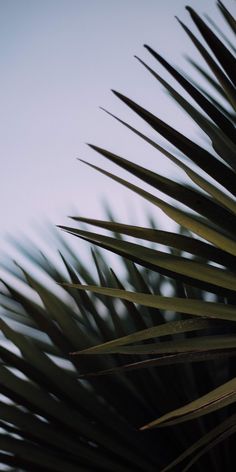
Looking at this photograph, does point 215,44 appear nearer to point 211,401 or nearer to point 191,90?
point 191,90

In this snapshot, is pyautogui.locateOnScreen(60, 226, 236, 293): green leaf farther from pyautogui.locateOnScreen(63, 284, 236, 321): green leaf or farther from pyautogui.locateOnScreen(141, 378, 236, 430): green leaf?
pyautogui.locateOnScreen(141, 378, 236, 430): green leaf

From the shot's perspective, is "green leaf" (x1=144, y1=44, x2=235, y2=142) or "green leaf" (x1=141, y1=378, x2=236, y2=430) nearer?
"green leaf" (x1=141, y1=378, x2=236, y2=430)

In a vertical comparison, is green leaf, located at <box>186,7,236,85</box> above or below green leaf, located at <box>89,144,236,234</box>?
above

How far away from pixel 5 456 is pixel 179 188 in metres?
0.76

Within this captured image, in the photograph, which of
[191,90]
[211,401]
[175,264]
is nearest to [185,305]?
[175,264]

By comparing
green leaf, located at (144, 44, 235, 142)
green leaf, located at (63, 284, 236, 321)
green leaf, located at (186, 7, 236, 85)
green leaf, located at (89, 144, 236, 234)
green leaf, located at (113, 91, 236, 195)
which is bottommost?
green leaf, located at (63, 284, 236, 321)

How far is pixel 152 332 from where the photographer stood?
3.07 ft

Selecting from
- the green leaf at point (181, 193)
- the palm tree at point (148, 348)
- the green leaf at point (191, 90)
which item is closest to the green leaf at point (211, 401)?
the palm tree at point (148, 348)

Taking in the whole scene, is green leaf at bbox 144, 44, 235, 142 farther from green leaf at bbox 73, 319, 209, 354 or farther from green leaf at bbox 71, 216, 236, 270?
green leaf at bbox 73, 319, 209, 354

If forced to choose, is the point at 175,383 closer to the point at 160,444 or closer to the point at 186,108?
the point at 160,444

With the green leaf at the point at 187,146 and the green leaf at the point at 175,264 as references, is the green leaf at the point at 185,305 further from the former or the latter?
the green leaf at the point at 187,146

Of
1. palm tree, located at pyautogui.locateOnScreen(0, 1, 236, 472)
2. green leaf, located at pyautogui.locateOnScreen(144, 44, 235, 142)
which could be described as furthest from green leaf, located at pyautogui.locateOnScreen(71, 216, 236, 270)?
green leaf, located at pyautogui.locateOnScreen(144, 44, 235, 142)

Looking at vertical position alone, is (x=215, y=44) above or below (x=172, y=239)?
above

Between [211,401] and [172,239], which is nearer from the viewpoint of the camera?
[211,401]
